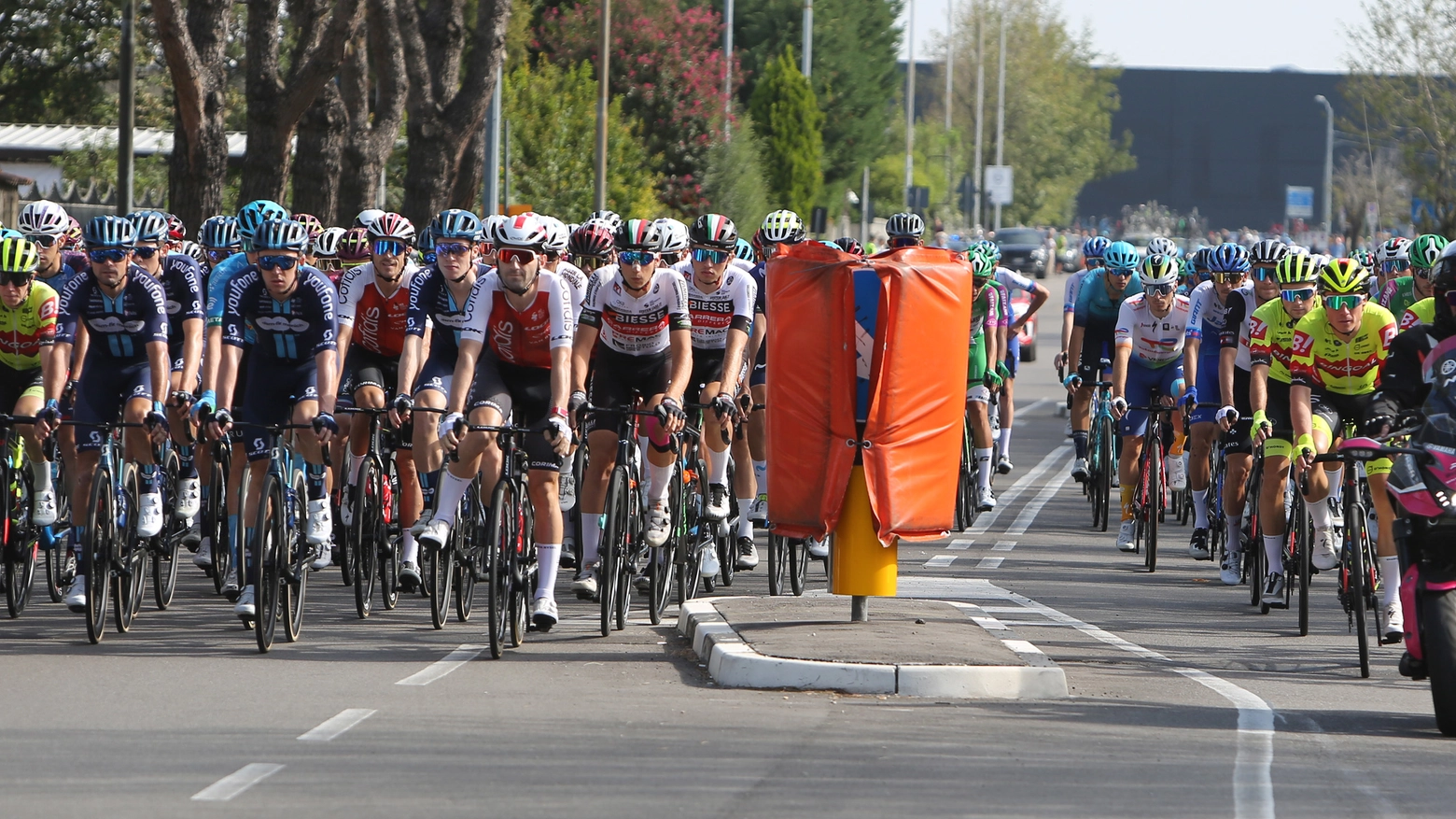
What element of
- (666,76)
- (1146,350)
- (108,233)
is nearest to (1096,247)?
(1146,350)

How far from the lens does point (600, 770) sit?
23.9 ft

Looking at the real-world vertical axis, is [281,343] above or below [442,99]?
below

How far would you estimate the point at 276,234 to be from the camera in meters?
10.8

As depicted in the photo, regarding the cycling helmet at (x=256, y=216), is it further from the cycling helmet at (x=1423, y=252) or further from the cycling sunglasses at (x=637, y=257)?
the cycling helmet at (x=1423, y=252)

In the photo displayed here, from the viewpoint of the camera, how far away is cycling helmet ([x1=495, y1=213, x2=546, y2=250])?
33.4ft

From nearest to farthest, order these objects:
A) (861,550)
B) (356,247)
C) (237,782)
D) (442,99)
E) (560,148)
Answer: (237,782) < (861,550) < (356,247) < (442,99) < (560,148)

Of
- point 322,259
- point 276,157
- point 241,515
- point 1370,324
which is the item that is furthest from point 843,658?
point 276,157

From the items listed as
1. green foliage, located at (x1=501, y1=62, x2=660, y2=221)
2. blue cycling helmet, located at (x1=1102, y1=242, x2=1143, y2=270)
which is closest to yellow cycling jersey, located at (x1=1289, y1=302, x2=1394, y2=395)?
blue cycling helmet, located at (x1=1102, y1=242, x2=1143, y2=270)

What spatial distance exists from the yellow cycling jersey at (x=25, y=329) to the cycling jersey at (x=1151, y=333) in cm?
740

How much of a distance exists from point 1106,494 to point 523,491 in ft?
25.6

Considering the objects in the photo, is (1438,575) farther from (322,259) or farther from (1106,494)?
(322,259)

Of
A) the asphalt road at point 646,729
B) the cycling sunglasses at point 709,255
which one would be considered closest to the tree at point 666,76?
the cycling sunglasses at point 709,255

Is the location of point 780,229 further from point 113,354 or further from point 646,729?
point 646,729

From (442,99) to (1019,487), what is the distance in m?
8.56
